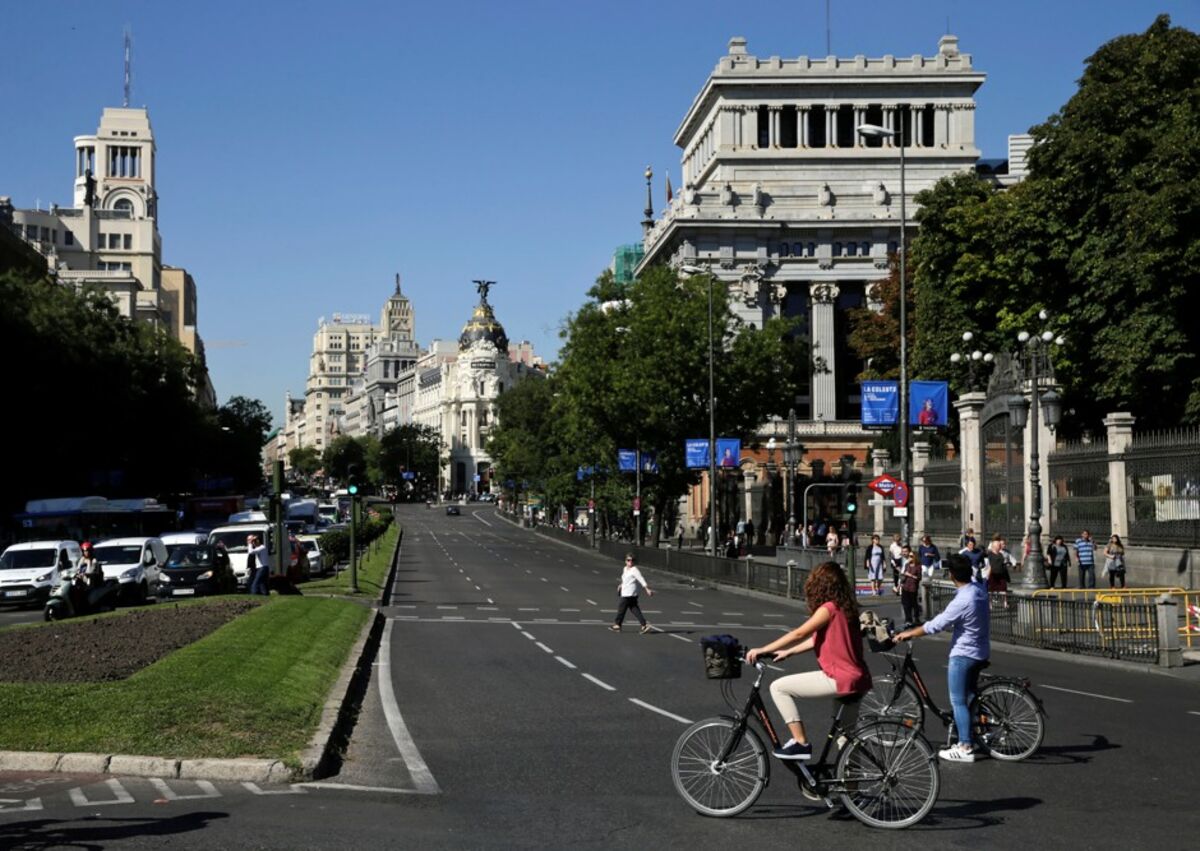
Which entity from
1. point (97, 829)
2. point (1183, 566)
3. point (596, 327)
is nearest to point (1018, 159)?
point (596, 327)

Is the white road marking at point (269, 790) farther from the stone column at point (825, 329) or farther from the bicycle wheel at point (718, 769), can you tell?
the stone column at point (825, 329)

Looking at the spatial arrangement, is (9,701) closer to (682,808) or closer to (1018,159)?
(682,808)

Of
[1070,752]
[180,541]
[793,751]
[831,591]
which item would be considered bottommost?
[1070,752]

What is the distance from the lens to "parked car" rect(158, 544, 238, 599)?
127 feet

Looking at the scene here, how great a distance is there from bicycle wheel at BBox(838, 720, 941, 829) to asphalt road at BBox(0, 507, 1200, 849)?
0.16m

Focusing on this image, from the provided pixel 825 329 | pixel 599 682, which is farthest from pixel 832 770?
pixel 825 329

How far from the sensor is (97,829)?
409 inches

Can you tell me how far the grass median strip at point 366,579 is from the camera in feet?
138

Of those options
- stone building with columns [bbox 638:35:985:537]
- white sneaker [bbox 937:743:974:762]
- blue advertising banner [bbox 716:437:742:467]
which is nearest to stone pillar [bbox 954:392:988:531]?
blue advertising banner [bbox 716:437:742:467]

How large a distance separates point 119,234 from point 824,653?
520 ft

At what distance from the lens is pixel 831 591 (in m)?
11.2

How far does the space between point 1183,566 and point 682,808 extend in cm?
2697

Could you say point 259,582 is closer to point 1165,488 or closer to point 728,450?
point 1165,488

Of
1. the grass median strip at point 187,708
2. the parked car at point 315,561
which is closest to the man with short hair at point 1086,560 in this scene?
the grass median strip at point 187,708
